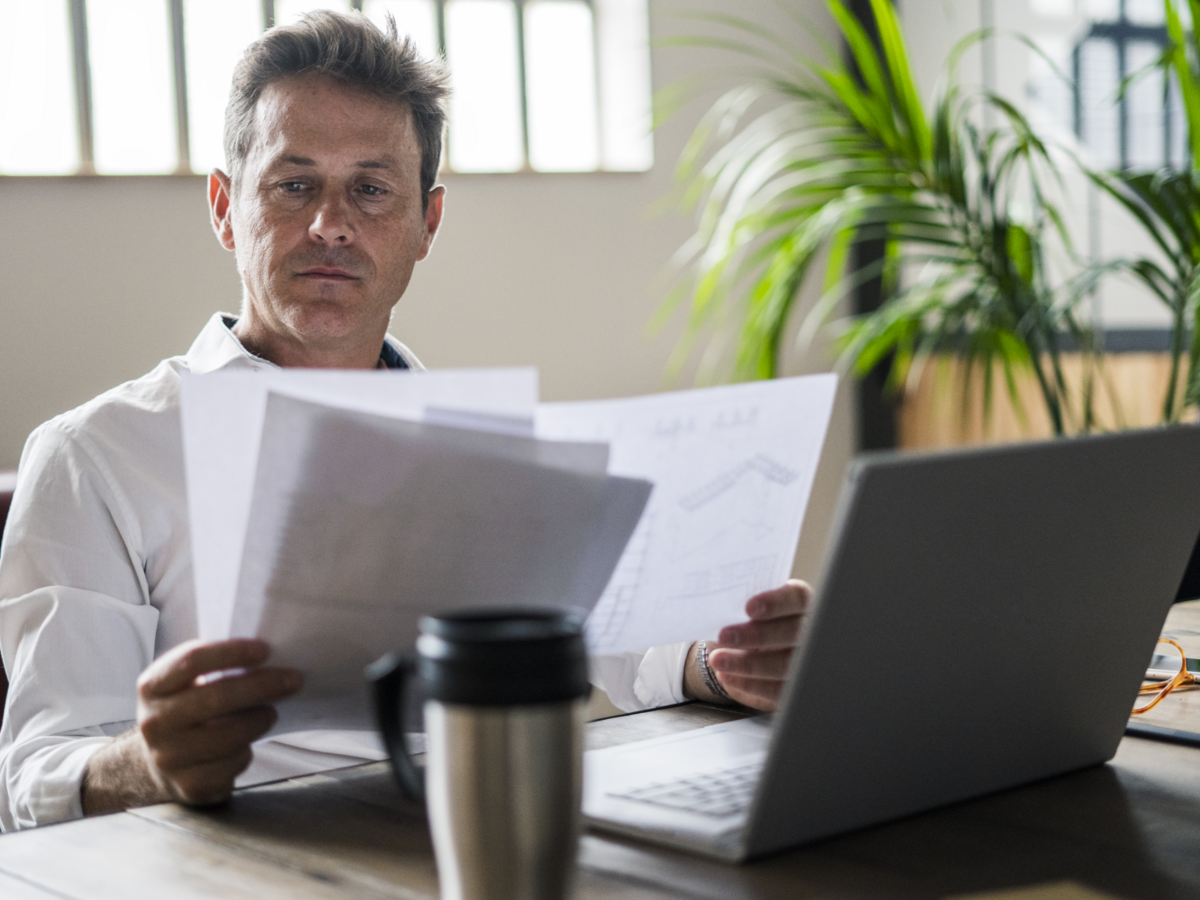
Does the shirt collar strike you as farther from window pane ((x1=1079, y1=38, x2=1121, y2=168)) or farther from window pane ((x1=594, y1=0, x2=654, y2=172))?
window pane ((x1=1079, y1=38, x2=1121, y2=168))

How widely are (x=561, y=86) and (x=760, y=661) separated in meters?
2.73

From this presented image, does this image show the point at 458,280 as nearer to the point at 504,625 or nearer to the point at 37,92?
the point at 37,92

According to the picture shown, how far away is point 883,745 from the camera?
72 cm

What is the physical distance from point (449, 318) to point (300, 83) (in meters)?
1.77

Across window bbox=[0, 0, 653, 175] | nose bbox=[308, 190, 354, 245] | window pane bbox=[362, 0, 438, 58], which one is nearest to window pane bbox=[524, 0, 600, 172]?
window bbox=[0, 0, 653, 175]

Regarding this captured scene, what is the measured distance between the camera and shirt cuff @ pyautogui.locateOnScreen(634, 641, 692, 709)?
1.15 meters

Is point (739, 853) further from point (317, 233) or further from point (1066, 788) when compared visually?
point (317, 233)

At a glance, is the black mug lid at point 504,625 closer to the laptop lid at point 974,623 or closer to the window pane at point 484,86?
the laptop lid at point 974,623

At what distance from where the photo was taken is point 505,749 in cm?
54

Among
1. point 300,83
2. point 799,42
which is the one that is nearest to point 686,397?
point 300,83

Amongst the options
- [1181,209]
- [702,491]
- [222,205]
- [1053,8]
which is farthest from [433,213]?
[1053,8]

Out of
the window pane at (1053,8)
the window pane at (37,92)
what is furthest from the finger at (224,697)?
the window pane at (1053,8)

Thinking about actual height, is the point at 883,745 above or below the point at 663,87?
below

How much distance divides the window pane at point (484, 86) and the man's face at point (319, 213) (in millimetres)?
1852
